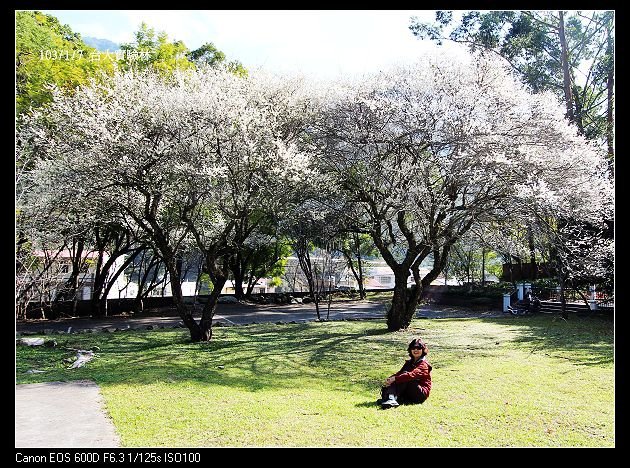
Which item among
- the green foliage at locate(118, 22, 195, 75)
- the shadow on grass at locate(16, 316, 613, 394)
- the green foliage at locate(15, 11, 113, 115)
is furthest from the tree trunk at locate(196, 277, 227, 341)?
the green foliage at locate(118, 22, 195, 75)

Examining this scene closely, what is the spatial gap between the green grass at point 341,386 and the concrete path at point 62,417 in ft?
0.63

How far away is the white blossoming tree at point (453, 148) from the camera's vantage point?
11883 mm

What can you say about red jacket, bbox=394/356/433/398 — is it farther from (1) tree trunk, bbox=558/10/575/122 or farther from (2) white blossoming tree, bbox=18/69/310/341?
(1) tree trunk, bbox=558/10/575/122

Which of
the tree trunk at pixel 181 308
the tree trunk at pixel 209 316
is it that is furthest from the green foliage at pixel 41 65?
the tree trunk at pixel 209 316

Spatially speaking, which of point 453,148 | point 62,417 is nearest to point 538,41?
point 453,148

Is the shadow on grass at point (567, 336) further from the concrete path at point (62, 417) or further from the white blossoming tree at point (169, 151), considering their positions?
the concrete path at point (62, 417)

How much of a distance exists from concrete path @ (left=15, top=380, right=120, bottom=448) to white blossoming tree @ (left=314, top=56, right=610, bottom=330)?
792cm

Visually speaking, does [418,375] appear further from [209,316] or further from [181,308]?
[181,308]

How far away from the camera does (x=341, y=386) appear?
7.67 m

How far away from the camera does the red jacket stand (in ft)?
20.5

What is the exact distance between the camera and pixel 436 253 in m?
14.4

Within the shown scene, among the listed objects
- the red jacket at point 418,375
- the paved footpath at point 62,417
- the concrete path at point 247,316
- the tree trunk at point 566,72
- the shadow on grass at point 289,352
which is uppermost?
the tree trunk at point 566,72

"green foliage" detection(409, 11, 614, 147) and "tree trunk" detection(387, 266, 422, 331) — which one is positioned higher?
"green foliage" detection(409, 11, 614, 147)
